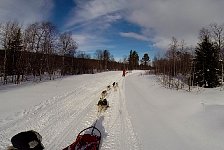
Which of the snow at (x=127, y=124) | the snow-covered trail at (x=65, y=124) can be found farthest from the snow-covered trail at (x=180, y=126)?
the snow-covered trail at (x=65, y=124)

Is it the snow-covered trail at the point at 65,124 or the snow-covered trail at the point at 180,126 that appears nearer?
the snow-covered trail at the point at 65,124

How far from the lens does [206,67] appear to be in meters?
27.1

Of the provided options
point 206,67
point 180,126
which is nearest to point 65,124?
point 180,126

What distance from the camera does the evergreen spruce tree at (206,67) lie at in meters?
26.9

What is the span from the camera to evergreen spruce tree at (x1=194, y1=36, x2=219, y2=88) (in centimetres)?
2688

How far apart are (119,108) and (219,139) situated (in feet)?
18.5

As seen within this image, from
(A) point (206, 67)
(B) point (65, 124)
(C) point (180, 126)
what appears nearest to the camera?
(B) point (65, 124)

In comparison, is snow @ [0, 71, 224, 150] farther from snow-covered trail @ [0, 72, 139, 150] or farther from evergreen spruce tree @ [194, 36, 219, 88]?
evergreen spruce tree @ [194, 36, 219, 88]

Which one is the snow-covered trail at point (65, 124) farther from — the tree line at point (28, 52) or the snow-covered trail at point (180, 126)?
the tree line at point (28, 52)

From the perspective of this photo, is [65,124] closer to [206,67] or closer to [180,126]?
[180,126]

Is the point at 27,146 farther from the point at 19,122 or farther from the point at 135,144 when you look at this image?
the point at 19,122

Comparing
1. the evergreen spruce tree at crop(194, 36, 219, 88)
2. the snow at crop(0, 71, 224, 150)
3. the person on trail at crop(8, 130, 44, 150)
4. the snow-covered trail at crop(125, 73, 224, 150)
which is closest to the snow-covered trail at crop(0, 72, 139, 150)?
the snow at crop(0, 71, 224, 150)

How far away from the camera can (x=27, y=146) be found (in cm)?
489

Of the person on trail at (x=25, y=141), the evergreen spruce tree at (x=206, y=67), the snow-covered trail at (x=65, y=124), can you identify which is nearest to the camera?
the person on trail at (x=25, y=141)
